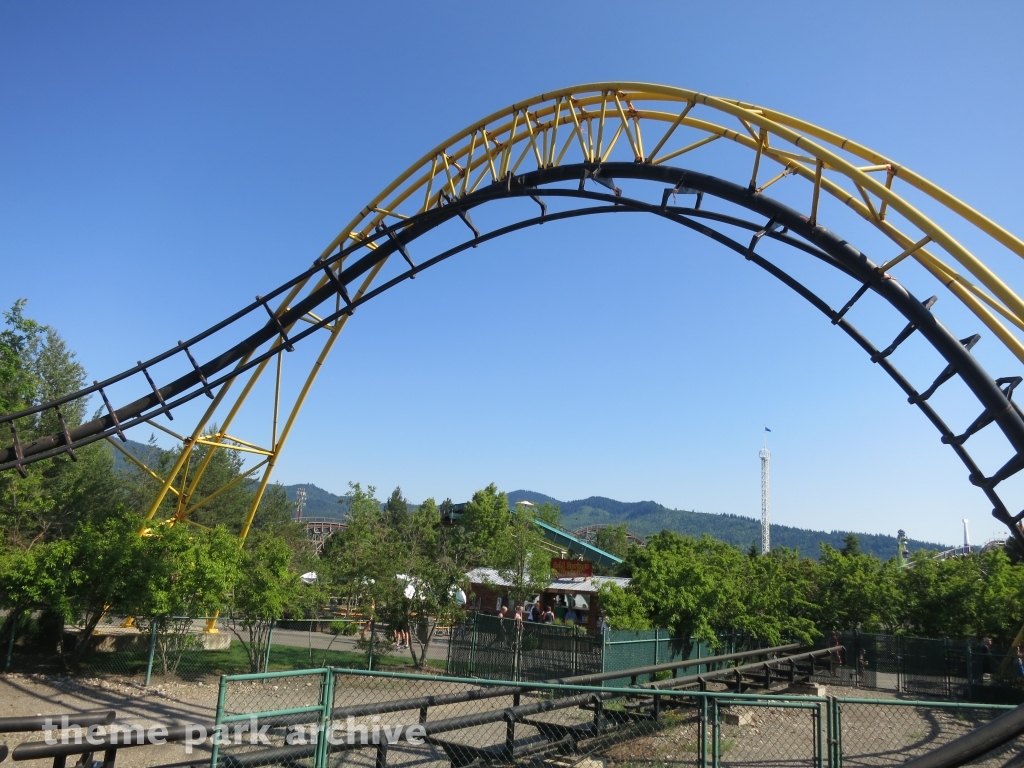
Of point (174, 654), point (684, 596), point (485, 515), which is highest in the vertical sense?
point (485, 515)

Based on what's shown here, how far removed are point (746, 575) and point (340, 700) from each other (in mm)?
14013

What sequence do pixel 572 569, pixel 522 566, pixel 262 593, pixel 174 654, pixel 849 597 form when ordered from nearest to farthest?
pixel 262 593 < pixel 174 654 < pixel 849 597 < pixel 522 566 < pixel 572 569

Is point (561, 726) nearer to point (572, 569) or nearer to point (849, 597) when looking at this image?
point (849, 597)

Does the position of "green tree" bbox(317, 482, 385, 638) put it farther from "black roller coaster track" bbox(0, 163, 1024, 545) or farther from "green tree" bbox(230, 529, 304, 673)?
"black roller coaster track" bbox(0, 163, 1024, 545)

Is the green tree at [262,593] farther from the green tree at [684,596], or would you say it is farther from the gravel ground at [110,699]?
the green tree at [684,596]

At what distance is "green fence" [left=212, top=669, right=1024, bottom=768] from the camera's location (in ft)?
22.4

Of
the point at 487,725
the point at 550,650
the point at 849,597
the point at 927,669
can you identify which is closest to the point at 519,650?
the point at 550,650

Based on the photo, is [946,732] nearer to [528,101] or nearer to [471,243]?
[471,243]

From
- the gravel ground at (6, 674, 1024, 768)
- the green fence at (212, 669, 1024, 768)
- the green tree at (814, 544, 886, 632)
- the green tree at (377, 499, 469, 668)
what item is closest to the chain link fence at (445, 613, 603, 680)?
the green tree at (377, 499, 469, 668)

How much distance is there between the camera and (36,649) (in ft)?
57.8

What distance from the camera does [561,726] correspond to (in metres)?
9.76

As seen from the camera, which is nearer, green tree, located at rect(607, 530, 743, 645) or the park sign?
green tree, located at rect(607, 530, 743, 645)

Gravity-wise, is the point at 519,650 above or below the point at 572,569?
below

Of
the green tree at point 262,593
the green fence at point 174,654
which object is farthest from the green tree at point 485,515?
the green tree at point 262,593
